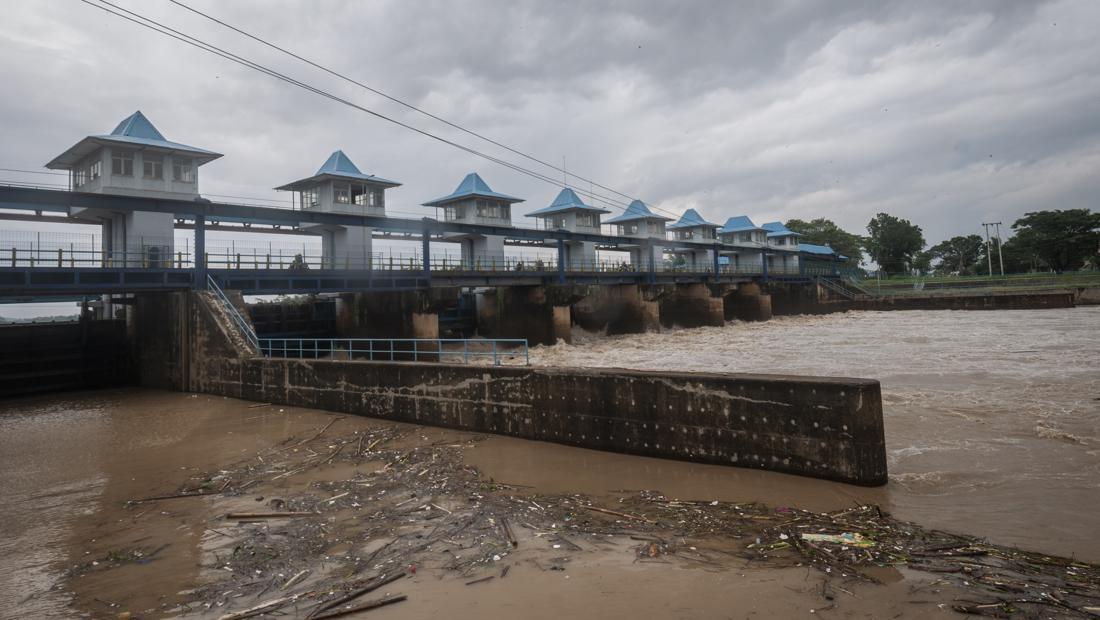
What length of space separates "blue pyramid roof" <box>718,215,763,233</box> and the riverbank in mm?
73909

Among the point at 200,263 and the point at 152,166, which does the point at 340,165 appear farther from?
the point at 200,263

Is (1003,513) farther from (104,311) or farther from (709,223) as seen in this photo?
(709,223)

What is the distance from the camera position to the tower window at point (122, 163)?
27.8 meters

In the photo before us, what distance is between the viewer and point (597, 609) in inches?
172

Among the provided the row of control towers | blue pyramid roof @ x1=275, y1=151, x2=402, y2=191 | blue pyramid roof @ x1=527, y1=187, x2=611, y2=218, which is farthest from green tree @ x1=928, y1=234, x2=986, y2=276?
blue pyramid roof @ x1=275, y1=151, x2=402, y2=191

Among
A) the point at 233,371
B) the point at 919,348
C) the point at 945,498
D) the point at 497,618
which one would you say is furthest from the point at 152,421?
the point at 919,348

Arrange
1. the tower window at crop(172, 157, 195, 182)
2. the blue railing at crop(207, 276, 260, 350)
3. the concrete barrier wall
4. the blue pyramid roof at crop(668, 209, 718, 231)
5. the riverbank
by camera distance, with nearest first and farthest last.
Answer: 1. the riverbank
2. the concrete barrier wall
3. the blue railing at crop(207, 276, 260, 350)
4. the tower window at crop(172, 157, 195, 182)
5. the blue pyramid roof at crop(668, 209, 718, 231)

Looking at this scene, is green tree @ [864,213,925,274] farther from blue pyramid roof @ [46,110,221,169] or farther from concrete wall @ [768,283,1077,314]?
blue pyramid roof @ [46,110,221,169]

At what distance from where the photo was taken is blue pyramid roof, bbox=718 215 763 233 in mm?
76812

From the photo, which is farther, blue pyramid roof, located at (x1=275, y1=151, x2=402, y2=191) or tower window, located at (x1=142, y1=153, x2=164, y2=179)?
blue pyramid roof, located at (x1=275, y1=151, x2=402, y2=191)

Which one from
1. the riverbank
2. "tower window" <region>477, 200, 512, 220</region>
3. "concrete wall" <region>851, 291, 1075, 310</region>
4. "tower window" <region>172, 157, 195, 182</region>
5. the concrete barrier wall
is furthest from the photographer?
"concrete wall" <region>851, 291, 1075, 310</region>

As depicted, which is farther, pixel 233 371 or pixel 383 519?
pixel 233 371

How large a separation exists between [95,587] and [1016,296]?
67.2 meters

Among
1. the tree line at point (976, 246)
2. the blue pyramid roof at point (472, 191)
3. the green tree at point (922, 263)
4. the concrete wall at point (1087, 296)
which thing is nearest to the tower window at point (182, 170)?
the blue pyramid roof at point (472, 191)
